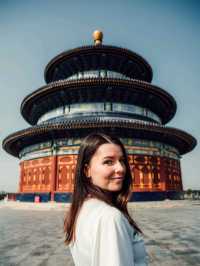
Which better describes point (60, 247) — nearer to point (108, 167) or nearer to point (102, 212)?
point (108, 167)

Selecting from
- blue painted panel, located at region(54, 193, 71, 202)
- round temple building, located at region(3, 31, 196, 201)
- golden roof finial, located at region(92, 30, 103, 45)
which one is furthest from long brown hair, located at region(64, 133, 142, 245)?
golden roof finial, located at region(92, 30, 103, 45)

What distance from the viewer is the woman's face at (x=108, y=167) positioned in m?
1.26

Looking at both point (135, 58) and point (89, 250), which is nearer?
point (89, 250)

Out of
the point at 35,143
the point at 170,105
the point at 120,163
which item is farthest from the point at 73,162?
Answer: the point at 120,163

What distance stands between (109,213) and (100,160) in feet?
1.26

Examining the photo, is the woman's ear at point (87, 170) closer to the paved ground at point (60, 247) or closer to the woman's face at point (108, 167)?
the woman's face at point (108, 167)

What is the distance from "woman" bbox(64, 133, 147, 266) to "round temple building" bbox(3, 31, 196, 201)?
1254 cm

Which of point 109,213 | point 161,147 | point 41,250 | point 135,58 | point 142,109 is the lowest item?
point 41,250

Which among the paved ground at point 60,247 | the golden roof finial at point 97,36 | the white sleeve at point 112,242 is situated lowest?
the paved ground at point 60,247

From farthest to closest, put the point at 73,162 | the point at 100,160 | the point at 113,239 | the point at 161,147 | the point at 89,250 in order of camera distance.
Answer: the point at 161,147, the point at 73,162, the point at 100,160, the point at 89,250, the point at 113,239

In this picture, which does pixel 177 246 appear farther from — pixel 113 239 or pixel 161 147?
pixel 161 147

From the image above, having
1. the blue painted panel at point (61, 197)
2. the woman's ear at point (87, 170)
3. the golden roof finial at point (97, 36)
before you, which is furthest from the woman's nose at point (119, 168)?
the golden roof finial at point (97, 36)

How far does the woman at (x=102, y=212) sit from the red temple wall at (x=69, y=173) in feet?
46.8

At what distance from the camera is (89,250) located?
3.52ft
